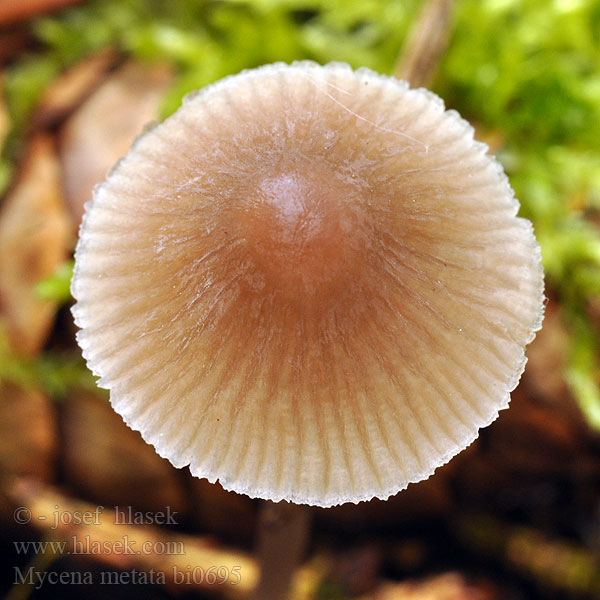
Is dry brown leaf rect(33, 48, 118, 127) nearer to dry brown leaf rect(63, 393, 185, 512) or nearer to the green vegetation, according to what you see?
the green vegetation

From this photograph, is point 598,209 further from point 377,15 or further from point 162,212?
point 162,212

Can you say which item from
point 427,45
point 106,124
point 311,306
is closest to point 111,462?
point 106,124

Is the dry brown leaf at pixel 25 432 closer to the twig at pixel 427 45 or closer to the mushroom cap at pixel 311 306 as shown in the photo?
the mushroom cap at pixel 311 306

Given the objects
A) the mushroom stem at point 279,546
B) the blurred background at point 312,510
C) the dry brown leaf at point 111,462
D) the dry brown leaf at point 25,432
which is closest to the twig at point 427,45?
the blurred background at point 312,510

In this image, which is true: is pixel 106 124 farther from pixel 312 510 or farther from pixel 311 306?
pixel 312 510

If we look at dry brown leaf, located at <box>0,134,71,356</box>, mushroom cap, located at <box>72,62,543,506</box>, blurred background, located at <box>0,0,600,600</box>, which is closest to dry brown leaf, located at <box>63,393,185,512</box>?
blurred background, located at <box>0,0,600,600</box>
